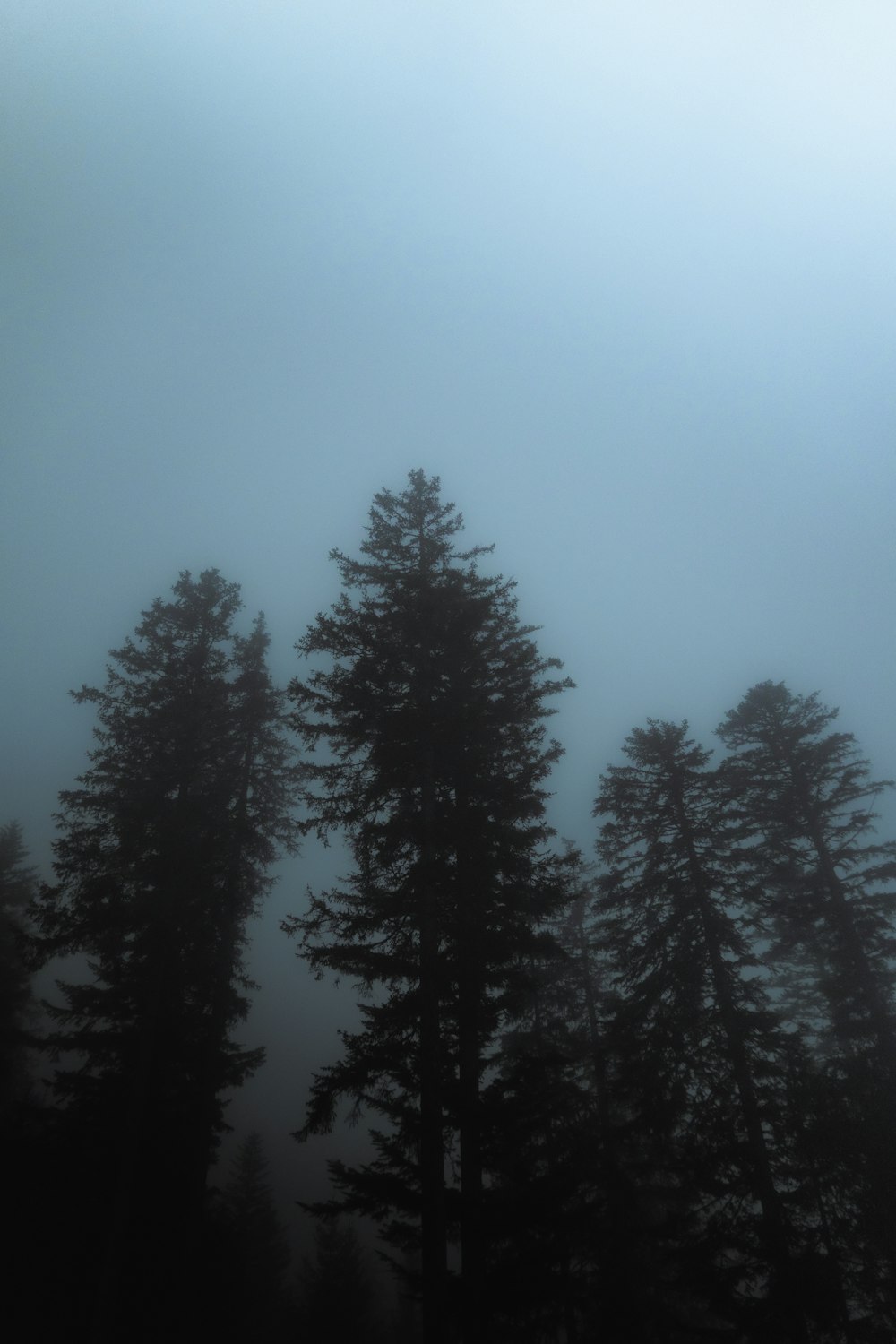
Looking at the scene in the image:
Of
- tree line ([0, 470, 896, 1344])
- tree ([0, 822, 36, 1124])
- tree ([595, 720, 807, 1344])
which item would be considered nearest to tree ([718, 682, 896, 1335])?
tree line ([0, 470, 896, 1344])

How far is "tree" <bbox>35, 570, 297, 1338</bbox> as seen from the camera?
13.4 metres

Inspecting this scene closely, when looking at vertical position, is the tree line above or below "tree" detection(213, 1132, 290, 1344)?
above

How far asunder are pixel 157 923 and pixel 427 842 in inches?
276

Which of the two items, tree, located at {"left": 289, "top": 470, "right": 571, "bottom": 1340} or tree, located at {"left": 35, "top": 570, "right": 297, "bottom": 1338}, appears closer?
tree, located at {"left": 289, "top": 470, "right": 571, "bottom": 1340}

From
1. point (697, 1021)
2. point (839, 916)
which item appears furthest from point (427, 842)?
point (839, 916)

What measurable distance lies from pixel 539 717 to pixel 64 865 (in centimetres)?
1125

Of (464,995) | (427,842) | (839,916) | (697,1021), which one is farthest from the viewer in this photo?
(839,916)

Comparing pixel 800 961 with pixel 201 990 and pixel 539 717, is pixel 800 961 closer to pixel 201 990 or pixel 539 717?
pixel 539 717

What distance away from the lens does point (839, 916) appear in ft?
52.1

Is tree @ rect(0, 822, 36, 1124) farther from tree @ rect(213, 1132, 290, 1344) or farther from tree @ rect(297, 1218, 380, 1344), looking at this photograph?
tree @ rect(297, 1218, 380, 1344)

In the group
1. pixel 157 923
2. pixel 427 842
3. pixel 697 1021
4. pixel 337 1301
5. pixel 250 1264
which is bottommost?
pixel 337 1301

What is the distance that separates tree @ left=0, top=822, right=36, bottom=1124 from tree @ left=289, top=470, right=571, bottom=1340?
1420 centimetres

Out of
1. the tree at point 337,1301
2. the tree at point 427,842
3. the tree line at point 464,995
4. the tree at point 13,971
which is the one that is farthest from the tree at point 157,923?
the tree at point 337,1301

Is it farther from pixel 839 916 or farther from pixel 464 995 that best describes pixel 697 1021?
pixel 464 995
